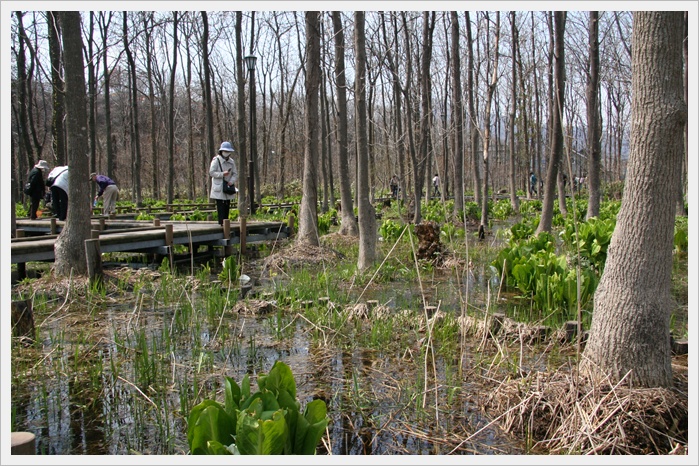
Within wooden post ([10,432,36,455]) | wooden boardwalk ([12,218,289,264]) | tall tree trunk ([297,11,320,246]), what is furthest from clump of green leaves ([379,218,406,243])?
wooden post ([10,432,36,455])

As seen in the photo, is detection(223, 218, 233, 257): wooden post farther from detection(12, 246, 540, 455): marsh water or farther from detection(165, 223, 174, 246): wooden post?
detection(12, 246, 540, 455): marsh water

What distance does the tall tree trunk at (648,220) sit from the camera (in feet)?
9.30

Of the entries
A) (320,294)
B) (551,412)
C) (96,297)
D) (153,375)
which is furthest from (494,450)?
(96,297)

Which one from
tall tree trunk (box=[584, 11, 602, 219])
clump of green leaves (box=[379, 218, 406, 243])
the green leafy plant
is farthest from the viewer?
tall tree trunk (box=[584, 11, 602, 219])

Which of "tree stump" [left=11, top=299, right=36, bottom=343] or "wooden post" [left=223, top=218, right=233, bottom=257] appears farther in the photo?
"wooden post" [left=223, top=218, right=233, bottom=257]

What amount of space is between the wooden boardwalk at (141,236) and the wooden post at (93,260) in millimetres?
411

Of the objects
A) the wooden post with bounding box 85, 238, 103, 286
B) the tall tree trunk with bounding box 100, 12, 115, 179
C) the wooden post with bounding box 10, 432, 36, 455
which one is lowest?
the wooden post with bounding box 10, 432, 36, 455

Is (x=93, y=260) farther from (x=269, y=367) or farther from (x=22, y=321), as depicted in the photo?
(x=269, y=367)

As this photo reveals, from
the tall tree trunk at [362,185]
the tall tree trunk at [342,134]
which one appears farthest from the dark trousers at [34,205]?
the tall tree trunk at [362,185]

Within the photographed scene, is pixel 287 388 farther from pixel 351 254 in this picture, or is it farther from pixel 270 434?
pixel 351 254

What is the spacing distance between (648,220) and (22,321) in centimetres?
417

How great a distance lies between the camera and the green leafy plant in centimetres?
209

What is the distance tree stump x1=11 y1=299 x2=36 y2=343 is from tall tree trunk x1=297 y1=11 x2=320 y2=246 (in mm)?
5124

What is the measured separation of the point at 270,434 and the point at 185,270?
6.76 meters
